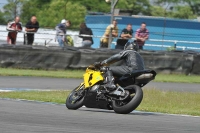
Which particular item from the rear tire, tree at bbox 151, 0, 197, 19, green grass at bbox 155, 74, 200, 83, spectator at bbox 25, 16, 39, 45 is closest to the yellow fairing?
the rear tire

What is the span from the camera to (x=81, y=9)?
55.3 m

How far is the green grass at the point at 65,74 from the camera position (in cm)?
2092

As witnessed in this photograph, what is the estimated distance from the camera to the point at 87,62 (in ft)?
74.5

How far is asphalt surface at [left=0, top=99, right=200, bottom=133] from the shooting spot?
8.40 metres

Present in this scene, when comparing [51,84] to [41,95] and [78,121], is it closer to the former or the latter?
[41,95]

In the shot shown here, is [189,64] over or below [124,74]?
below

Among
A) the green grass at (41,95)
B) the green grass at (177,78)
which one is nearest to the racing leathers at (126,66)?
the green grass at (41,95)

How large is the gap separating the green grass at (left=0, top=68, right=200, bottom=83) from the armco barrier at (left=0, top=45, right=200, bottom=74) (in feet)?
0.79

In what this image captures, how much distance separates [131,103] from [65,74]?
11037mm

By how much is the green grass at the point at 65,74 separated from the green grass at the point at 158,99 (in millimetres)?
5139

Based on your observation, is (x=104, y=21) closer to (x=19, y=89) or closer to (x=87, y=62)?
(x=87, y=62)

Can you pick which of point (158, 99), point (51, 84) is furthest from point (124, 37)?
point (158, 99)

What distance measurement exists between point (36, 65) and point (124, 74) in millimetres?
11117

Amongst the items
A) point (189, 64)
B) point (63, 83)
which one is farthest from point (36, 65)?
point (189, 64)
